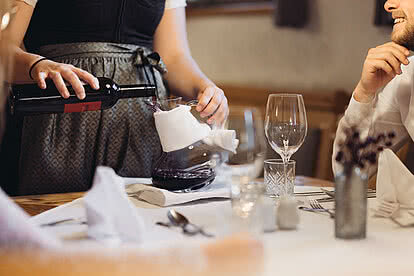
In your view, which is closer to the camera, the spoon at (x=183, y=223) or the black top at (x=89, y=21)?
the spoon at (x=183, y=223)

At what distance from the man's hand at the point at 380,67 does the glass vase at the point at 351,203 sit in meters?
0.71

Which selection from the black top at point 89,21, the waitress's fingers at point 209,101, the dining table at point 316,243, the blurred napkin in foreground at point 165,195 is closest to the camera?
the dining table at point 316,243

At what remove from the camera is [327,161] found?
283 cm

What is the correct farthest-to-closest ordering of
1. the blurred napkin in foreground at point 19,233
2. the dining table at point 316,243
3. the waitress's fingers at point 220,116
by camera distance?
the waitress's fingers at point 220,116 < the dining table at point 316,243 < the blurred napkin in foreground at point 19,233

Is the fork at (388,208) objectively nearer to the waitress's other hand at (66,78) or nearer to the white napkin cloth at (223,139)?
the white napkin cloth at (223,139)

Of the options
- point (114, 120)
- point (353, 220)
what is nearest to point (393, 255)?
point (353, 220)

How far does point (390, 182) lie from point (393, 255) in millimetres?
373

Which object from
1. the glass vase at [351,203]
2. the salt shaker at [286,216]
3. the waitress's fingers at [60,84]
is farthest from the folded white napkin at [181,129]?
the glass vase at [351,203]

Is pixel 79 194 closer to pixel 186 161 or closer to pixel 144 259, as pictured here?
pixel 186 161

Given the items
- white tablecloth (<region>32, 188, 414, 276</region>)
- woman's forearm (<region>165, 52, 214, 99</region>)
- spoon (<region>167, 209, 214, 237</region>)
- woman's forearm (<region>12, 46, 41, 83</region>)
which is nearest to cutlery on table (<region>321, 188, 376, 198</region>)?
white tablecloth (<region>32, 188, 414, 276</region>)

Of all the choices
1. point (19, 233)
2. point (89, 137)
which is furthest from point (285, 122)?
point (19, 233)

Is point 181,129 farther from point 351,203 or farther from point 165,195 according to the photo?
point 351,203

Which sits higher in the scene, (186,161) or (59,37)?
(59,37)

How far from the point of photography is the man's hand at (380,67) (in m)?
1.72
